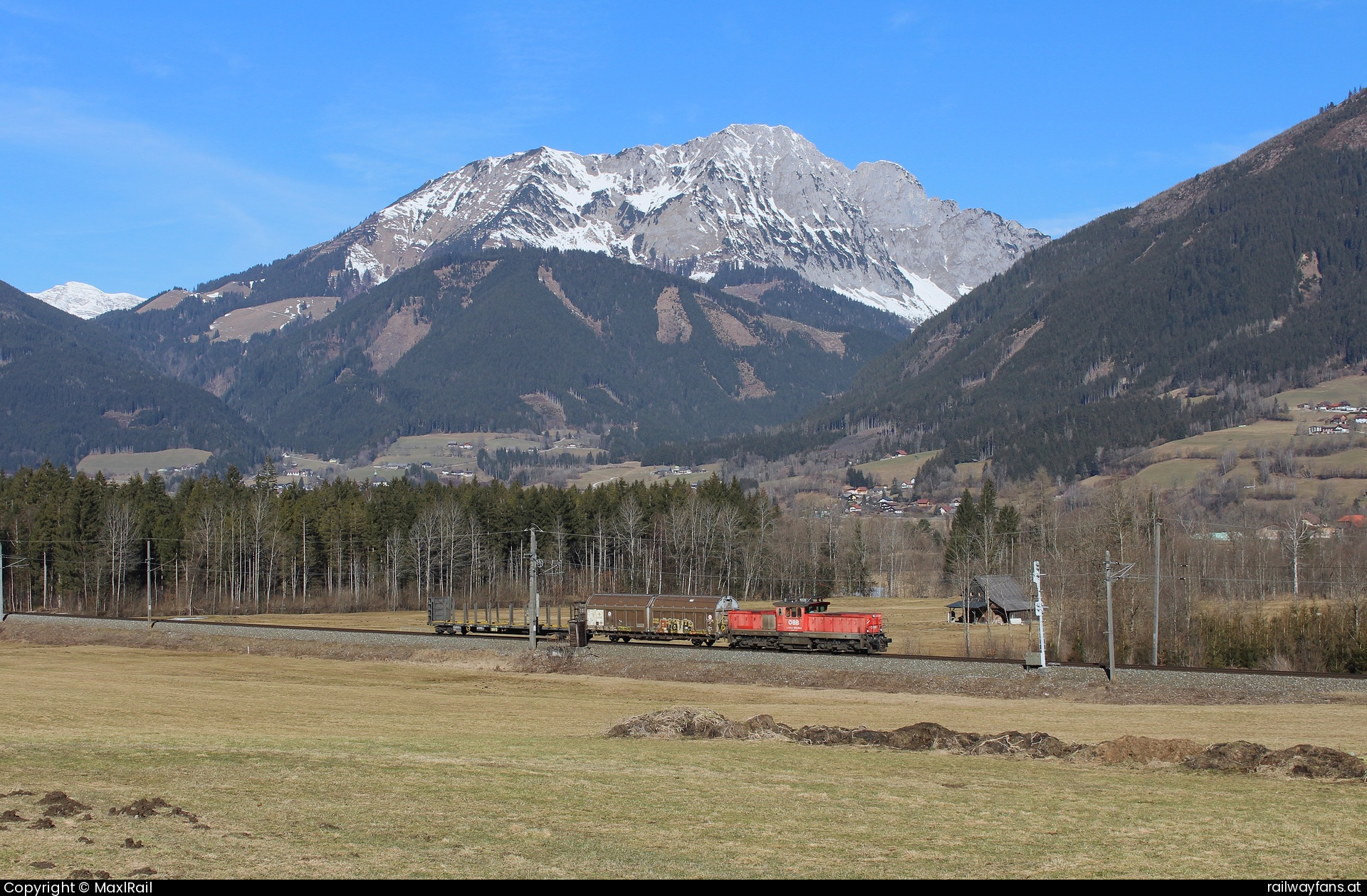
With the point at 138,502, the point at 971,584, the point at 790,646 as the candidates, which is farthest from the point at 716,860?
the point at 138,502

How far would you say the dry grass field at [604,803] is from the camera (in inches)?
640

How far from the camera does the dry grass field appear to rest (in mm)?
16250

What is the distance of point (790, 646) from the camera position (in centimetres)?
7312

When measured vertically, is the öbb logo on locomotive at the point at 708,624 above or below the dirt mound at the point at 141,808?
below

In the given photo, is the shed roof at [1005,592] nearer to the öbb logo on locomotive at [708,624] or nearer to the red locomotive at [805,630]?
the öbb logo on locomotive at [708,624]

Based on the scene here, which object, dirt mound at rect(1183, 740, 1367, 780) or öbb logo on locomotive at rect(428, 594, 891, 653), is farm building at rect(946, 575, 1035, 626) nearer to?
öbb logo on locomotive at rect(428, 594, 891, 653)

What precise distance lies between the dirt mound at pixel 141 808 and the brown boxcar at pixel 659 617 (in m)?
59.2

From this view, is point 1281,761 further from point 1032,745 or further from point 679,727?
point 679,727

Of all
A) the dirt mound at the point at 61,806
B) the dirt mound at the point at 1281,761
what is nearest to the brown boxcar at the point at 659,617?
the dirt mound at the point at 1281,761

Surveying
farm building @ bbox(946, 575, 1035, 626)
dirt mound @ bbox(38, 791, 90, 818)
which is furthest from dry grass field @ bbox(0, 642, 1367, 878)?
farm building @ bbox(946, 575, 1035, 626)

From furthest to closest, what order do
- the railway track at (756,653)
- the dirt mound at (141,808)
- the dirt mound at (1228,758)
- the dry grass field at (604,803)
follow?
the railway track at (756,653) < the dirt mound at (1228,758) < the dirt mound at (141,808) < the dry grass field at (604,803)

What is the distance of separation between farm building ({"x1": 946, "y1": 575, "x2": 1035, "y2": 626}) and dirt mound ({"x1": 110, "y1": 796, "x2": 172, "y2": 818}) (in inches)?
3792

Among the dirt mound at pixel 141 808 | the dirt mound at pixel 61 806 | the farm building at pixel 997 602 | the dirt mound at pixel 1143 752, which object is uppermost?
the dirt mound at pixel 61 806

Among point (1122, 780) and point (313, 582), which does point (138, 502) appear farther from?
point (1122, 780)
